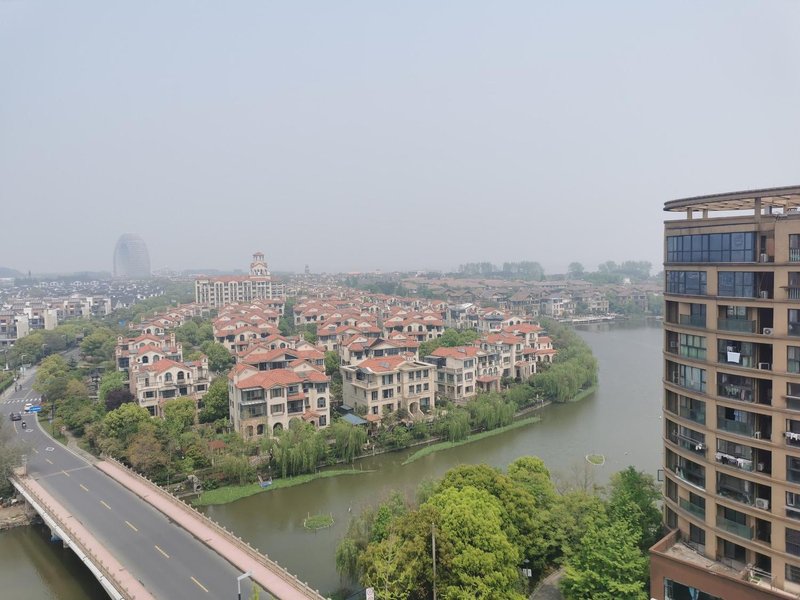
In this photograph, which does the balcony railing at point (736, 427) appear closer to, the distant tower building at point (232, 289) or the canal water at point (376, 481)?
the canal water at point (376, 481)

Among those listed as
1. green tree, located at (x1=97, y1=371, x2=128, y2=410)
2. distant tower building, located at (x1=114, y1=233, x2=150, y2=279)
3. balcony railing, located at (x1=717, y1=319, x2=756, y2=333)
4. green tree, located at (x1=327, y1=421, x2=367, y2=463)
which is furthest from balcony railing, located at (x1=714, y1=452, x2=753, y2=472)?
distant tower building, located at (x1=114, y1=233, x2=150, y2=279)

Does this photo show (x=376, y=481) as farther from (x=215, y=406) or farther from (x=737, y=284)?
(x=737, y=284)

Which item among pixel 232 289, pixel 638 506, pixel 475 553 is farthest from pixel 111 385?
pixel 232 289

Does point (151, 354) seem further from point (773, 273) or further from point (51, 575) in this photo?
point (773, 273)

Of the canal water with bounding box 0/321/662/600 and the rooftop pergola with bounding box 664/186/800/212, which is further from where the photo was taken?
the canal water with bounding box 0/321/662/600

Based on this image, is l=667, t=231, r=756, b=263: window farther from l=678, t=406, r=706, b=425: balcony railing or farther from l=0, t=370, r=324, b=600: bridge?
l=0, t=370, r=324, b=600: bridge

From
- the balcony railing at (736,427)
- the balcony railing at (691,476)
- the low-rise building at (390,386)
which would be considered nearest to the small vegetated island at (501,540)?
the balcony railing at (691,476)

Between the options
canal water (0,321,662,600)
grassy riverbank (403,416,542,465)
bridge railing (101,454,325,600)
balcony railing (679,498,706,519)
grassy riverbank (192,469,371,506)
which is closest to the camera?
balcony railing (679,498,706,519)
